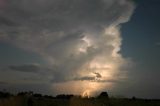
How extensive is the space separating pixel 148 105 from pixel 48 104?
14.1 m

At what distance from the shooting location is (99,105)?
32031 millimetres

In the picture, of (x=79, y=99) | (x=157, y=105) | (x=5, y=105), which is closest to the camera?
(x=79, y=99)

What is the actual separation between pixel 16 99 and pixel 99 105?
13.1m

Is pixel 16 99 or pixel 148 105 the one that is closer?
pixel 16 99

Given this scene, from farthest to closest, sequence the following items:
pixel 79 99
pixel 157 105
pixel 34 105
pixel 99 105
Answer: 1. pixel 157 105
2. pixel 34 105
3. pixel 79 99
4. pixel 99 105

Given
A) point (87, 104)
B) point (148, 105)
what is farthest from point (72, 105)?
point (148, 105)

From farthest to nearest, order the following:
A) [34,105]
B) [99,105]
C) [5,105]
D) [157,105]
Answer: [157,105] → [34,105] → [5,105] → [99,105]

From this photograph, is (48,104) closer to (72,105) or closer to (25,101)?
(25,101)

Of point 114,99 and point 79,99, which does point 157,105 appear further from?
point 79,99

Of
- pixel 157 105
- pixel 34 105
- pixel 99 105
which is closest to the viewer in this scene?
pixel 99 105

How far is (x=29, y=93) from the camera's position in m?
47.6

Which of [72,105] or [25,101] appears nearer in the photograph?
[72,105]

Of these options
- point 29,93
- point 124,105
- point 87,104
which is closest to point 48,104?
point 29,93

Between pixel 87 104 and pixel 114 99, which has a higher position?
pixel 114 99
